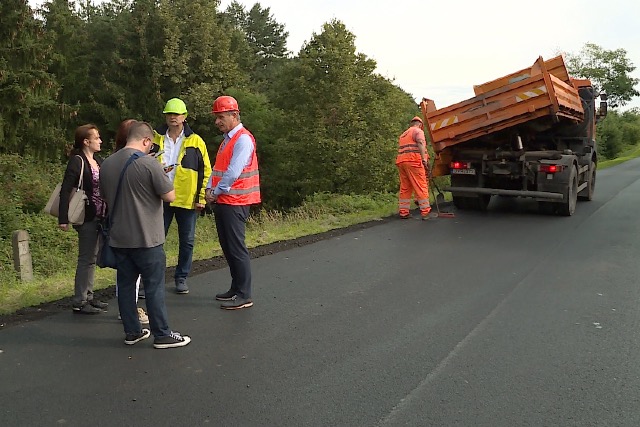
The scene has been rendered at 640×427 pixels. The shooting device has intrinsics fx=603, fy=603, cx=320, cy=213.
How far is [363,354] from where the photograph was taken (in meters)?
4.16

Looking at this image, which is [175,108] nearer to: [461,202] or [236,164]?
[236,164]

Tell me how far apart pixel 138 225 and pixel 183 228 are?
5.20 feet

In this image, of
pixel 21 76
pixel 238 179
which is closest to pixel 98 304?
pixel 238 179

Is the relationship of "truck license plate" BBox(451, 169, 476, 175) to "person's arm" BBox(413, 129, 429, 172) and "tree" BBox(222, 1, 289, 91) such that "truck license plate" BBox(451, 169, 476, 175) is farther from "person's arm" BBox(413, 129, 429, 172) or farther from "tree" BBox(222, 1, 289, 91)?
"tree" BBox(222, 1, 289, 91)

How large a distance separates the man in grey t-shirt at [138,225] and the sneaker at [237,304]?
88 cm

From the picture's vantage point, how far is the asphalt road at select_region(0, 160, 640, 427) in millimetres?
3314

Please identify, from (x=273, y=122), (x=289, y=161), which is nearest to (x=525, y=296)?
(x=289, y=161)

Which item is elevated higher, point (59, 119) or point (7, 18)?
point (7, 18)

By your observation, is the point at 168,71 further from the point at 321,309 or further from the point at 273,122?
the point at 321,309

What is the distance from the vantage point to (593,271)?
6.62 metres

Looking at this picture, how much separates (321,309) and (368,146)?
66.2 feet

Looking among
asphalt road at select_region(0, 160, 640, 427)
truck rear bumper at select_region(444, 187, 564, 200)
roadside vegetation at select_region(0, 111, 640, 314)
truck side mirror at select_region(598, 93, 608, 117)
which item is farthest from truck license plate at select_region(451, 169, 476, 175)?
asphalt road at select_region(0, 160, 640, 427)

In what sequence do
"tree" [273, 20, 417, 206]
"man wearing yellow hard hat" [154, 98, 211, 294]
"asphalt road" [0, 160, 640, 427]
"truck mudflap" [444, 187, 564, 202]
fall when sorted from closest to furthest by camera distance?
"asphalt road" [0, 160, 640, 427] → "man wearing yellow hard hat" [154, 98, 211, 294] → "truck mudflap" [444, 187, 564, 202] → "tree" [273, 20, 417, 206]

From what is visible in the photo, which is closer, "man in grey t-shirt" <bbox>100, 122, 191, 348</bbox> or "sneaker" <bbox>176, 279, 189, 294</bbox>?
"man in grey t-shirt" <bbox>100, 122, 191, 348</bbox>
